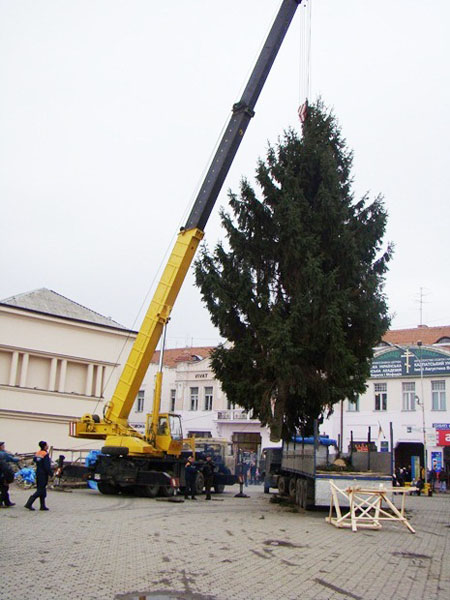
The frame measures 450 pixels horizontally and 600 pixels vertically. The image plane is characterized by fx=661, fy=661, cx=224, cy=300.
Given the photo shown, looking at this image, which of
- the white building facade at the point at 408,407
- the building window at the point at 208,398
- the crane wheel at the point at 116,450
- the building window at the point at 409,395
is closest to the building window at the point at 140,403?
the building window at the point at 208,398

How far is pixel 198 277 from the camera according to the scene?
20938 mm

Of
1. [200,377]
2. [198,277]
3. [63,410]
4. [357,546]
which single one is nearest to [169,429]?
[198,277]

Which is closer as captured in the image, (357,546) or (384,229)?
(357,546)

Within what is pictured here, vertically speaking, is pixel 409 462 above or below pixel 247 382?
below

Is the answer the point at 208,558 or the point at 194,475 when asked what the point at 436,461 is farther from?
the point at 208,558

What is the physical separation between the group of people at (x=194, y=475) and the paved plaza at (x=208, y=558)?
6362 millimetres

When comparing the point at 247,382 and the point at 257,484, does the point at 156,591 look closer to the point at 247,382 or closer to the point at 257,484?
the point at 247,382

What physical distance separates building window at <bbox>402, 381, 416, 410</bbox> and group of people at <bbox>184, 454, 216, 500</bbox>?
2283 cm

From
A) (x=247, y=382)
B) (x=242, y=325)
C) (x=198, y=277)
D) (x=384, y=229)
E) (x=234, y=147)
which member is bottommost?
(x=247, y=382)

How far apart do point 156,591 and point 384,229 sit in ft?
51.0

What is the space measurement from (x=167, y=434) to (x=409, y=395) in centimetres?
2567

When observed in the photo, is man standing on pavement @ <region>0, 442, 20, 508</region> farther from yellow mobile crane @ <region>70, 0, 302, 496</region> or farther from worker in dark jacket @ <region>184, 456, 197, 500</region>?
worker in dark jacket @ <region>184, 456, 197, 500</region>

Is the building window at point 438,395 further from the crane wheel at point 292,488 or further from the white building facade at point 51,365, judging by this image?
the crane wheel at point 292,488

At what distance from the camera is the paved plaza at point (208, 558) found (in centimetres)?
781
